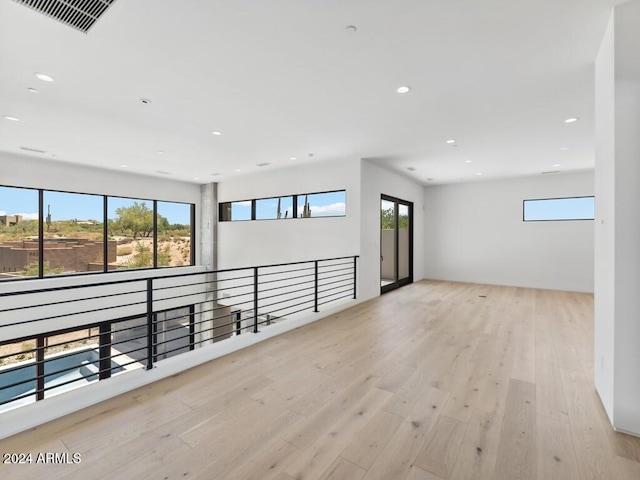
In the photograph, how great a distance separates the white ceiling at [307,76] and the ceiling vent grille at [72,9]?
0.23 feet

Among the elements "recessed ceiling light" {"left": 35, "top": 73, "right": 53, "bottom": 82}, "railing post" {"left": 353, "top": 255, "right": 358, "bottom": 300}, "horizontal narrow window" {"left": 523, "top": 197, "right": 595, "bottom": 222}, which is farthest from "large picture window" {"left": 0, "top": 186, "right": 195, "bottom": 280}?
"horizontal narrow window" {"left": 523, "top": 197, "right": 595, "bottom": 222}

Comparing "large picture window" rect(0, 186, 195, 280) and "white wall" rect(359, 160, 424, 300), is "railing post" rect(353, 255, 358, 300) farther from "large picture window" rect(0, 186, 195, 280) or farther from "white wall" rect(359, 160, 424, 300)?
"large picture window" rect(0, 186, 195, 280)

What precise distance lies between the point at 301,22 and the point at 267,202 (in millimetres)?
5309

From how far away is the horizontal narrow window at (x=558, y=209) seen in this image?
253 inches

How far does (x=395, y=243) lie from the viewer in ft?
23.1

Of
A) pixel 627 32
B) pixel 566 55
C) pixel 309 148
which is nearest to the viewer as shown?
pixel 627 32

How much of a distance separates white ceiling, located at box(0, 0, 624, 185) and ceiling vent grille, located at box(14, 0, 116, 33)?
71mm

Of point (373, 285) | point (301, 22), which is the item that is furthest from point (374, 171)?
point (301, 22)

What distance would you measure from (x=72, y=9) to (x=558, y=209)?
339 inches

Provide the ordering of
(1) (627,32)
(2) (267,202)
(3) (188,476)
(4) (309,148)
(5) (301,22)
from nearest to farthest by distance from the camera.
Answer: (3) (188,476)
(1) (627,32)
(5) (301,22)
(4) (309,148)
(2) (267,202)

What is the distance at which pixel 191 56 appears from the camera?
2.39 meters

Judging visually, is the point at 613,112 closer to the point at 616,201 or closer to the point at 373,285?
the point at 616,201

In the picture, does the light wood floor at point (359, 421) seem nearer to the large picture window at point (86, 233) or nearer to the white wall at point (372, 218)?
the white wall at point (372, 218)

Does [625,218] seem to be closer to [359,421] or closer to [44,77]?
[359,421]
